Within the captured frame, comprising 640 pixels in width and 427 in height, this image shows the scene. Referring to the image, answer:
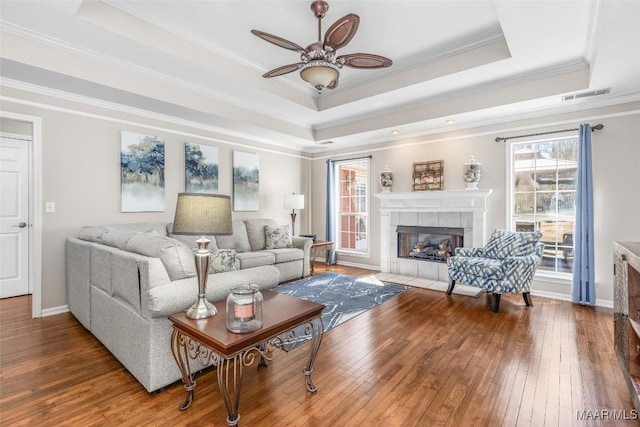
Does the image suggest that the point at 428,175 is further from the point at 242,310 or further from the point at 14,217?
the point at 14,217

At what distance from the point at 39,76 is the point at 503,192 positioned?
568 cm

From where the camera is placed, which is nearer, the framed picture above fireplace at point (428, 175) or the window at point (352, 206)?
the framed picture above fireplace at point (428, 175)

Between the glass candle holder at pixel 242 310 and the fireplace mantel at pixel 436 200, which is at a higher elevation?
the fireplace mantel at pixel 436 200

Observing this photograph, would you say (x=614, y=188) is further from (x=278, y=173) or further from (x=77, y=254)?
(x=77, y=254)

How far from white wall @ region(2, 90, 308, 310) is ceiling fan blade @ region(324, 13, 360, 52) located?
3030 millimetres

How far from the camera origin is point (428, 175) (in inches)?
199

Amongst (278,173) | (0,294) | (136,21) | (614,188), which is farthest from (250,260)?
(614,188)

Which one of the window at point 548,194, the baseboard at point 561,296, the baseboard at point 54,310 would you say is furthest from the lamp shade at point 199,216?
the baseboard at point 561,296

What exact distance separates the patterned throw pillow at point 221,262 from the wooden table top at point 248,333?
0.76 m

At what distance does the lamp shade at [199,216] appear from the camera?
173 centimetres

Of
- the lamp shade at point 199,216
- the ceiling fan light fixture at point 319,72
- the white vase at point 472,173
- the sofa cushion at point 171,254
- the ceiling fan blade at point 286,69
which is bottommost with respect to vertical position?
the sofa cushion at point 171,254

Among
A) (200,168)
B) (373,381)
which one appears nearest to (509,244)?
(373,381)

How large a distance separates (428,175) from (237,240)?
3326mm

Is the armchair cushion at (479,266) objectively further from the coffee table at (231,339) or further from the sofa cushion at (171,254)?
the sofa cushion at (171,254)
